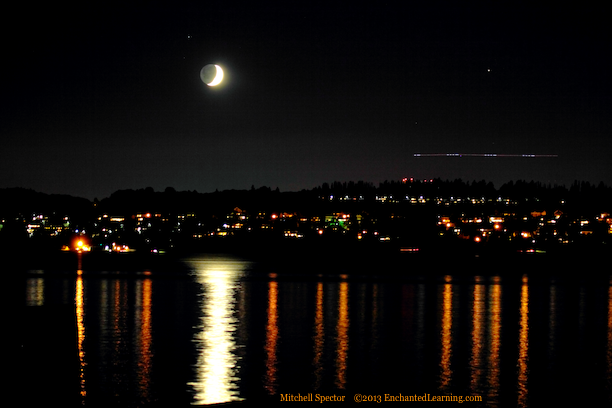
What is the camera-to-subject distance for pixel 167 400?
46.5 feet

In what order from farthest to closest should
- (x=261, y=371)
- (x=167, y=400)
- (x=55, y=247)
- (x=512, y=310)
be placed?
(x=55, y=247) < (x=512, y=310) < (x=261, y=371) < (x=167, y=400)

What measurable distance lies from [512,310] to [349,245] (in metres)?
118

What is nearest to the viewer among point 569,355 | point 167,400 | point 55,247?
point 167,400

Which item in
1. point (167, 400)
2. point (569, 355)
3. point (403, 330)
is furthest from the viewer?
point (403, 330)

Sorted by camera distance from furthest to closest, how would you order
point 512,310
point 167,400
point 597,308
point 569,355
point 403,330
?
point 597,308, point 512,310, point 403,330, point 569,355, point 167,400

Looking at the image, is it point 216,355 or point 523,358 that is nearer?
point 216,355

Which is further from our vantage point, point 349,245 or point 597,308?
point 349,245

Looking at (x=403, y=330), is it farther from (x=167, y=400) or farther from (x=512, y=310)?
(x=167, y=400)

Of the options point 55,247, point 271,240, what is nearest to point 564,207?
point 271,240

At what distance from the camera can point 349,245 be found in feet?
494

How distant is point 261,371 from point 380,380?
8.85 ft

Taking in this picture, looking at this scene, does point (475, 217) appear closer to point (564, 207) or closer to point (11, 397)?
point (564, 207)

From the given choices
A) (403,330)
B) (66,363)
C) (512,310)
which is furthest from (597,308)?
(66,363)

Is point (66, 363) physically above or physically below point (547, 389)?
above
